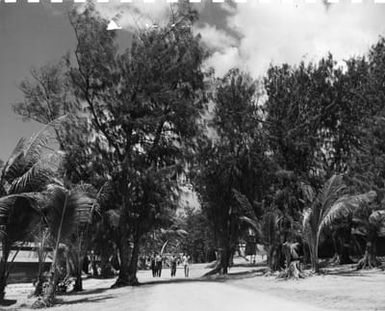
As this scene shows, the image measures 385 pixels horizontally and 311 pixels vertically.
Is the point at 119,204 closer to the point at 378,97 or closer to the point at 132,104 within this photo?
the point at 132,104

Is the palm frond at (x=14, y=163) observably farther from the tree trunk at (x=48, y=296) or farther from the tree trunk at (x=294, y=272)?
the tree trunk at (x=294, y=272)

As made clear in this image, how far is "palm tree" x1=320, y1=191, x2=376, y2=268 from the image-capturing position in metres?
23.2

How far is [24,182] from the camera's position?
17.0m

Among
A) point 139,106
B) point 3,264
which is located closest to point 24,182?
point 3,264

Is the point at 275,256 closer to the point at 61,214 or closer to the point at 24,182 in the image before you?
the point at 61,214

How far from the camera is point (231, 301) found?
1435 cm

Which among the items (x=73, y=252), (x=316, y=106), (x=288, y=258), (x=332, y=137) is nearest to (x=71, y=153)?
(x=73, y=252)

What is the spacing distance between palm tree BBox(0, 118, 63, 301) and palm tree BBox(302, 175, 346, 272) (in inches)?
511

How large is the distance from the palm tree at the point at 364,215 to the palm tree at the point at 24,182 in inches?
530

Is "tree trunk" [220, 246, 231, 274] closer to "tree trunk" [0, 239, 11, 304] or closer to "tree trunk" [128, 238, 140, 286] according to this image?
"tree trunk" [128, 238, 140, 286]

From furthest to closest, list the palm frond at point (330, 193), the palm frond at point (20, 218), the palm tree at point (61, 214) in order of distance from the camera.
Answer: the palm frond at point (330, 193) < the palm frond at point (20, 218) < the palm tree at point (61, 214)

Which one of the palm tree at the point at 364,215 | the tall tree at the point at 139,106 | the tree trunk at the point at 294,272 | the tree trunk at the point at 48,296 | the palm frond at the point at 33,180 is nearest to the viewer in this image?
the tree trunk at the point at 48,296

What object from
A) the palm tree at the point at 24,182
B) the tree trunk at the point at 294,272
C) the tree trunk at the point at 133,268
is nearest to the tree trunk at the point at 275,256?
the tree trunk at the point at 294,272

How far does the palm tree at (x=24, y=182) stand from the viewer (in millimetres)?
17344
